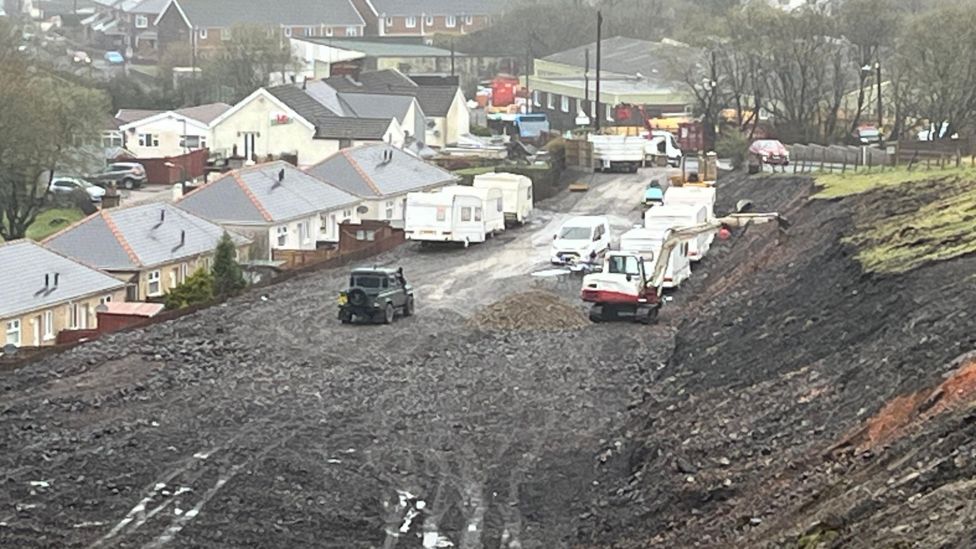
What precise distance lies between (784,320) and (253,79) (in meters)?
73.4

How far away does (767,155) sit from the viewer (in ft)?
211

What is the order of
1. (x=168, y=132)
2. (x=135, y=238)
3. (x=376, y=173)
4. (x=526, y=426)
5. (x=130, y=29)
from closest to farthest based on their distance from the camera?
(x=526, y=426) → (x=135, y=238) → (x=376, y=173) → (x=168, y=132) → (x=130, y=29)

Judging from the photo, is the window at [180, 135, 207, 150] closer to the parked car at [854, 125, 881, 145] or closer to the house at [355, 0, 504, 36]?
the parked car at [854, 125, 881, 145]

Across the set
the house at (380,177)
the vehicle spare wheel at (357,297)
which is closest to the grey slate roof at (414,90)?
the house at (380,177)

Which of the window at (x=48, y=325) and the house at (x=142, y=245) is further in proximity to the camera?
the house at (x=142, y=245)

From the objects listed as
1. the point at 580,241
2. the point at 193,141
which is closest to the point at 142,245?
the point at 580,241

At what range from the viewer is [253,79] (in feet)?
331

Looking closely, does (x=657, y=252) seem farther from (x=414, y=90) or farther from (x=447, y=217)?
(x=414, y=90)

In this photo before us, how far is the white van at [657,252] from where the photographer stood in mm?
41281

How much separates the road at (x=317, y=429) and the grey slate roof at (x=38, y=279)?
120 inches

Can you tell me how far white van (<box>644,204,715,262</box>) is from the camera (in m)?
45.4

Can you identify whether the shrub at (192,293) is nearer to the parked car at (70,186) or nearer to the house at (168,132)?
the parked car at (70,186)

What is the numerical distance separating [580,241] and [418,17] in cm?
10435

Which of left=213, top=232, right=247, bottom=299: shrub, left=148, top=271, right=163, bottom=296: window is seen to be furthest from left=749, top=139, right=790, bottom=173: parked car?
left=213, top=232, right=247, bottom=299: shrub
